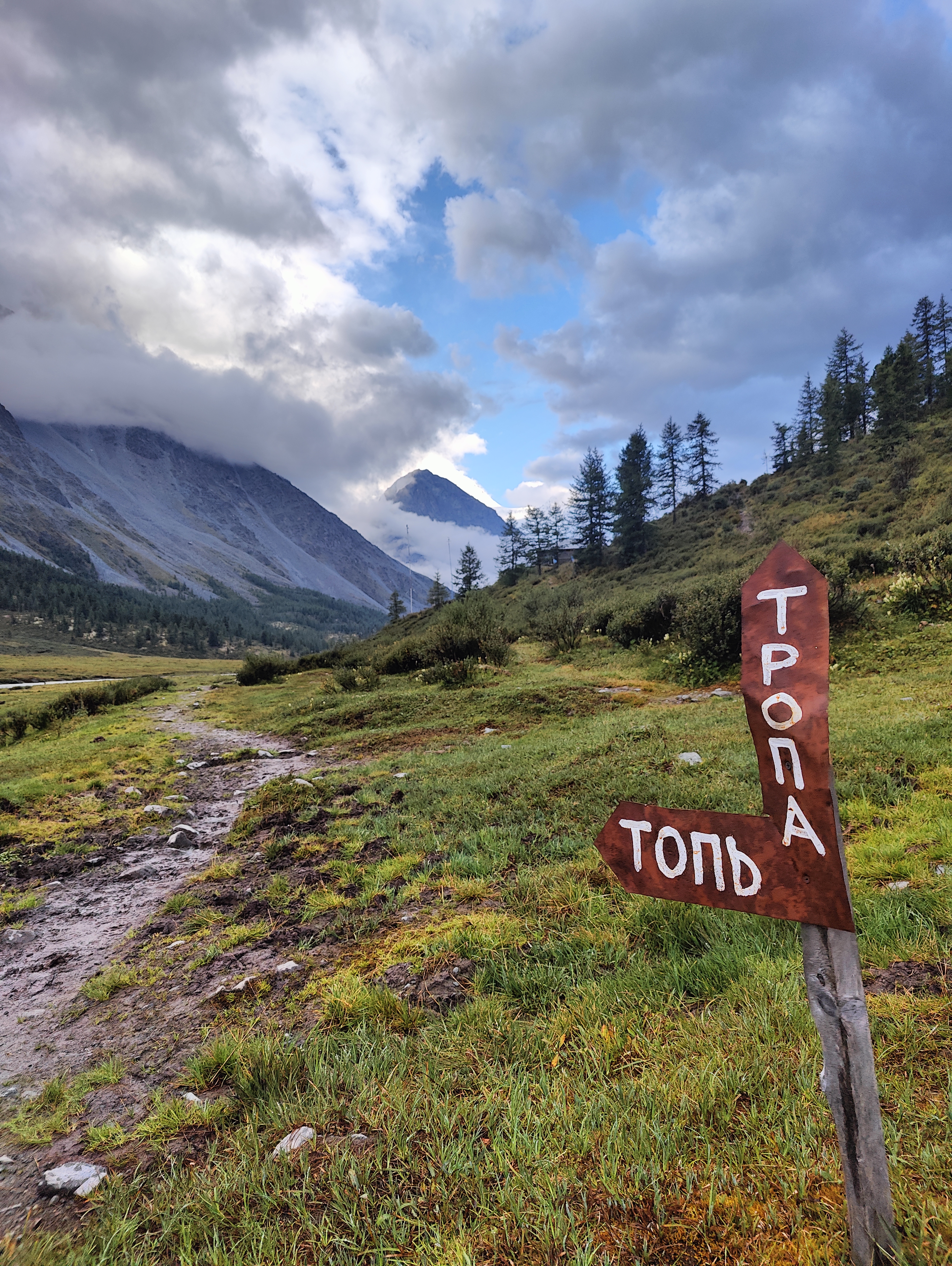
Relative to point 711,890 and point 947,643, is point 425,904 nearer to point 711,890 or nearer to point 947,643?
point 711,890

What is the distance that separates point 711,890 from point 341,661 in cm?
2929

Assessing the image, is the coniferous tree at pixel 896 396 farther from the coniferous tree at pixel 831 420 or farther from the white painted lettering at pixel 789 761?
the white painted lettering at pixel 789 761

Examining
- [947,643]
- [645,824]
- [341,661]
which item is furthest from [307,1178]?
[341,661]

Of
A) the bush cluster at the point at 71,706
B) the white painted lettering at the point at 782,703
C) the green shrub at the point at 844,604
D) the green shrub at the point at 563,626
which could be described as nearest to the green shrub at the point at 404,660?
the green shrub at the point at 563,626

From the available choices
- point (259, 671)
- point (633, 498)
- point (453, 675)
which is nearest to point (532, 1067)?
point (453, 675)

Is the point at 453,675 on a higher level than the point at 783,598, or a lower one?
lower

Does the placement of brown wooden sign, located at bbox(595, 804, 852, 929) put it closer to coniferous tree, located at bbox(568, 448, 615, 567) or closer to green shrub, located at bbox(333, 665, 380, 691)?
green shrub, located at bbox(333, 665, 380, 691)

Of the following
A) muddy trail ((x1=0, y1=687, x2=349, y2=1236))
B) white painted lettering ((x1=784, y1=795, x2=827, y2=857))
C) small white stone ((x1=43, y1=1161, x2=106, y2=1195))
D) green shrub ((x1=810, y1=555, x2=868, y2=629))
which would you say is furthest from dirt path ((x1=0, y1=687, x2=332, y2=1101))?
green shrub ((x1=810, y1=555, x2=868, y2=629))

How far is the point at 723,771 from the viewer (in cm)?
623

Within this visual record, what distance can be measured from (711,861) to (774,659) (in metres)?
0.68

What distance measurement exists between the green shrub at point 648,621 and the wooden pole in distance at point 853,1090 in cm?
1769

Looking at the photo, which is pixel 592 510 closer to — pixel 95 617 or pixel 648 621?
pixel 648 621

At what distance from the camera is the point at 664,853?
69.5 inches

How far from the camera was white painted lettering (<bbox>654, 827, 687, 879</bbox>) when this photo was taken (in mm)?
1730
